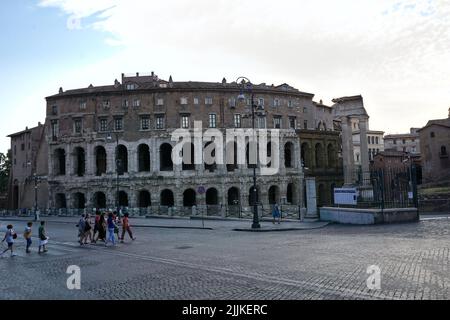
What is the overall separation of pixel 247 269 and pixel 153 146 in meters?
34.1

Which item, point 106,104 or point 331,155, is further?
point 331,155

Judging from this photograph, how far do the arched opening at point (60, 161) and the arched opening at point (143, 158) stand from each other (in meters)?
9.67

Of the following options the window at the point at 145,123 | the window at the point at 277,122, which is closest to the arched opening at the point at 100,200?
the window at the point at 145,123

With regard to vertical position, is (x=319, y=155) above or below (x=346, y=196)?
above

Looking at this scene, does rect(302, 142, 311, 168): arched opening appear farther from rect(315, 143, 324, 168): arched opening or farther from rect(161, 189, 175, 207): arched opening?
rect(161, 189, 175, 207): arched opening

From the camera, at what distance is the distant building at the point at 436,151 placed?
176ft

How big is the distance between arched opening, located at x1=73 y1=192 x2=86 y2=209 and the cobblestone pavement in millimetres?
30504

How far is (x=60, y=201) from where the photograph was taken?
46094 millimetres

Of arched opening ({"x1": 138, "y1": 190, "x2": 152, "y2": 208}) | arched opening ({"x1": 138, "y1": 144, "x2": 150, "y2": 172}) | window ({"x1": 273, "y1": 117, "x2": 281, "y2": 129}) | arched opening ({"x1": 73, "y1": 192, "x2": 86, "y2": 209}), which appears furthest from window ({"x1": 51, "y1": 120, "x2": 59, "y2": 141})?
window ({"x1": 273, "y1": 117, "x2": 281, "y2": 129})

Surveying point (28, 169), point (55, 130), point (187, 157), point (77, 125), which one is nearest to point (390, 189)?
point (187, 157)

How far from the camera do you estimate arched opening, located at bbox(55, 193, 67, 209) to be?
45.7m

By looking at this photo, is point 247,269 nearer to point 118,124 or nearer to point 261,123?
point 261,123
